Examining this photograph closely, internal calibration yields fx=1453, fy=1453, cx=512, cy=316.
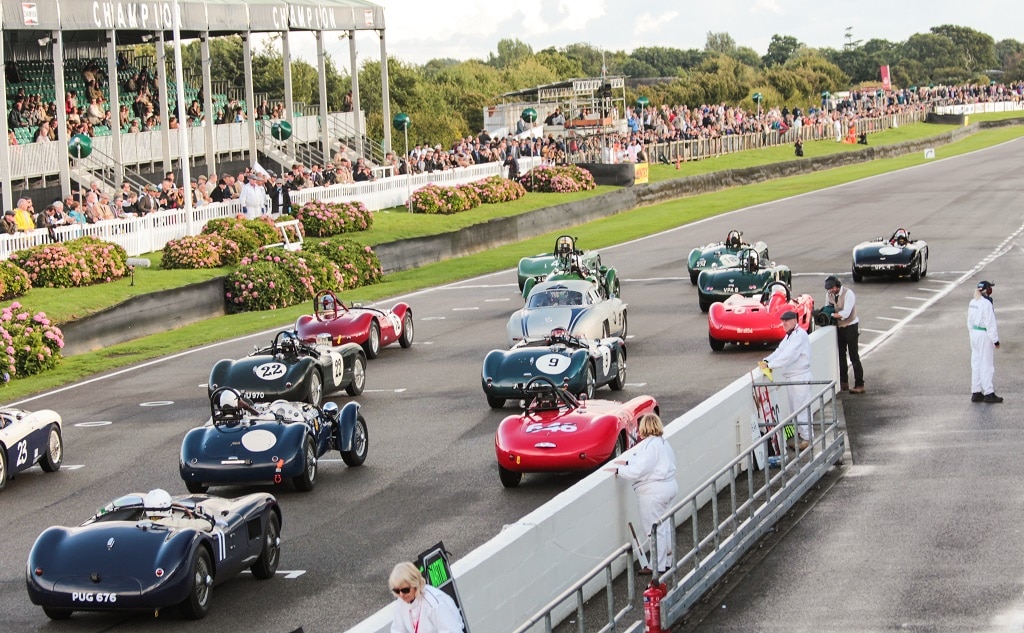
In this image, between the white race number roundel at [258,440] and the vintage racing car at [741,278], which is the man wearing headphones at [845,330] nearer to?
the vintage racing car at [741,278]

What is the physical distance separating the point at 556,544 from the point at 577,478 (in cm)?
494

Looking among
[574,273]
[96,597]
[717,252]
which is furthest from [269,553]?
[717,252]

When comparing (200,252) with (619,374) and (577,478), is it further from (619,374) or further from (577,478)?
(577,478)

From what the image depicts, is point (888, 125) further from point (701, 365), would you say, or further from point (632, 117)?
point (701, 365)

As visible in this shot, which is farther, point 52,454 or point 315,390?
point 315,390

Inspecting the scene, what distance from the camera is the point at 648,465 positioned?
41.4 feet

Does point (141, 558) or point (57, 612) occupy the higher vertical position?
point (141, 558)

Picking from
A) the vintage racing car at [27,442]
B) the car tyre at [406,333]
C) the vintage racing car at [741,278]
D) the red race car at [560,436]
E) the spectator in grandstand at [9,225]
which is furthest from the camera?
the spectator in grandstand at [9,225]

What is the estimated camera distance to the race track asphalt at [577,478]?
12008 millimetres

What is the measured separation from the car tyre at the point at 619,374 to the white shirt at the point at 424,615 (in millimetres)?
12641

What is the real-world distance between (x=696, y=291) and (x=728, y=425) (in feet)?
59.7

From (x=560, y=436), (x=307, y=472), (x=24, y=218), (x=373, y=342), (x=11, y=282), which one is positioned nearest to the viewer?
(x=560, y=436)

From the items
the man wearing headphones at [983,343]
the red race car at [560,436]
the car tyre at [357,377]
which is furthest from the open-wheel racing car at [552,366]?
the man wearing headphones at [983,343]

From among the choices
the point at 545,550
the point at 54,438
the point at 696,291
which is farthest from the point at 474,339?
the point at 545,550
